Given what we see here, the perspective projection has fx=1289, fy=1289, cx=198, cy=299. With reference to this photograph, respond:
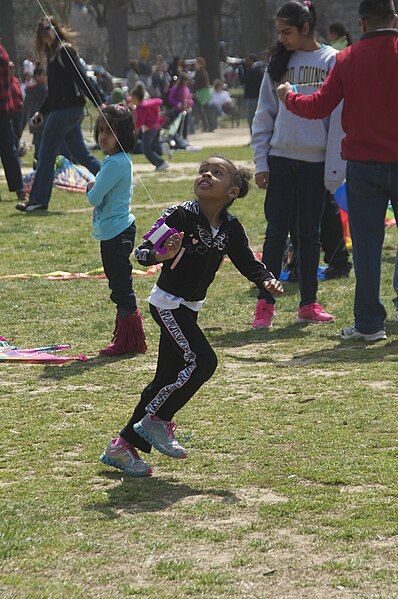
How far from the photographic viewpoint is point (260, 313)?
8.41 metres

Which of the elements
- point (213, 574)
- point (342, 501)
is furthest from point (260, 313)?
point (213, 574)

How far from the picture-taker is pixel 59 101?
45.3 ft

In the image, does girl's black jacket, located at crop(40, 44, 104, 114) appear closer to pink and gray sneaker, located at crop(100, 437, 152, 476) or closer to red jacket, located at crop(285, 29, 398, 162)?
red jacket, located at crop(285, 29, 398, 162)

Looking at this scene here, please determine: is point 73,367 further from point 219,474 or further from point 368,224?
point 219,474

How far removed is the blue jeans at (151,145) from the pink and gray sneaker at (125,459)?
15.6 metres

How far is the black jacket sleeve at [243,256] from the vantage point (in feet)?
18.2

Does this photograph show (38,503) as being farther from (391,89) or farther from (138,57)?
(138,57)

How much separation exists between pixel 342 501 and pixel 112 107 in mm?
3302

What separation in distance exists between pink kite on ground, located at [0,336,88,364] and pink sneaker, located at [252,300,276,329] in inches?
51.7

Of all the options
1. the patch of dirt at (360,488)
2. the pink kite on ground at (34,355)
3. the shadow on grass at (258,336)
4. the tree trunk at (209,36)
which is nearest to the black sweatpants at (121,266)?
the pink kite on ground at (34,355)

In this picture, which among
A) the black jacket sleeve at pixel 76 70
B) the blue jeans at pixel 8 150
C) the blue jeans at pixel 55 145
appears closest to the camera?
the black jacket sleeve at pixel 76 70

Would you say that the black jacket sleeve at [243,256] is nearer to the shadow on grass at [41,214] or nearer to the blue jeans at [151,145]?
the shadow on grass at [41,214]

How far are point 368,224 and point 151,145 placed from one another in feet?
44.6

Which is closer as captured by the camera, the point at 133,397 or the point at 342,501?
the point at 342,501
